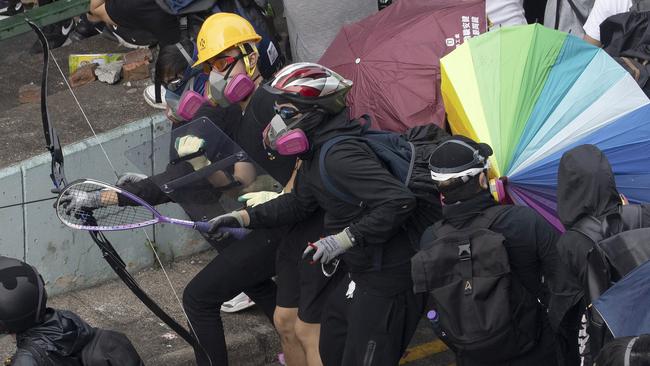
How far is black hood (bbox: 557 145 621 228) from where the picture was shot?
4.86m

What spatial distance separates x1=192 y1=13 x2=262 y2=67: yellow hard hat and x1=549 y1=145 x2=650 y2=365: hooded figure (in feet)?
7.77

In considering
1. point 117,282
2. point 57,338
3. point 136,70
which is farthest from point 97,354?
Result: point 136,70

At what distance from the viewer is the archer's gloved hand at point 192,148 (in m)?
6.22

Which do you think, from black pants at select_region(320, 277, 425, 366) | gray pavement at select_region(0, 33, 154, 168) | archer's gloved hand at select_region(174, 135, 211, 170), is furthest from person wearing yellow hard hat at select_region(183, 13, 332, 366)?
gray pavement at select_region(0, 33, 154, 168)

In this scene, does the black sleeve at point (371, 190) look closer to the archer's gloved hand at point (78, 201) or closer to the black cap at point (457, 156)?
the black cap at point (457, 156)

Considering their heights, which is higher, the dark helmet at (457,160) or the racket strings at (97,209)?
the dark helmet at (457,160)

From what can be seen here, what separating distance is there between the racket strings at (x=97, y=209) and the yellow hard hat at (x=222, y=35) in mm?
964

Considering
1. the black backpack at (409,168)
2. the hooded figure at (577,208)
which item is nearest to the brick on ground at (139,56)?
the black backpack at (409,168)

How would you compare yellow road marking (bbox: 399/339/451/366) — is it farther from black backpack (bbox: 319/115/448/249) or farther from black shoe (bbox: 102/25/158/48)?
black shoe (bbox: 102/25/158/48)

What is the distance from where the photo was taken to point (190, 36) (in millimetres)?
7855

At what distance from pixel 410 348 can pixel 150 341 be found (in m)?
1.59

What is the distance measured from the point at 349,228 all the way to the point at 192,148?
3.48 feet

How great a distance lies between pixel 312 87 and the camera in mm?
5809

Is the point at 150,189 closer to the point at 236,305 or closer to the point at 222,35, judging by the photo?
the point at 222,35
